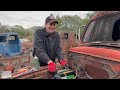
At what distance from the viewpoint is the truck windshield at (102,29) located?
4015 millimetres

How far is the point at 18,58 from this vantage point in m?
9.41

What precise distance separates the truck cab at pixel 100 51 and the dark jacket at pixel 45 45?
0.38 meters

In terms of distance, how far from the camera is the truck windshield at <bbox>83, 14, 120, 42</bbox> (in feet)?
13.2

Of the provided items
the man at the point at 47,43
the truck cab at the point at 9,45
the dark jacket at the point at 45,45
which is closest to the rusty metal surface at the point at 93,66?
the man at the point at 47,43

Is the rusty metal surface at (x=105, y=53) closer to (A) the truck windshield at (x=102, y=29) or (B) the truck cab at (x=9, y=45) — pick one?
(A) the truck windshield at (x=102, y=29)

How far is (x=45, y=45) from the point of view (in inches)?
165

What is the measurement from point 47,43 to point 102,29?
1.19 meters

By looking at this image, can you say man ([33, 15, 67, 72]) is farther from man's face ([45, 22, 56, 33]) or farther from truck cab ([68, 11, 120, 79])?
truck cab ([68, 11, 120, 79])

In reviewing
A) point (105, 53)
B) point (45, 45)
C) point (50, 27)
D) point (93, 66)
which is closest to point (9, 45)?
point (45, 45)

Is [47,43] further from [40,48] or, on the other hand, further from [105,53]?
[105,53]
